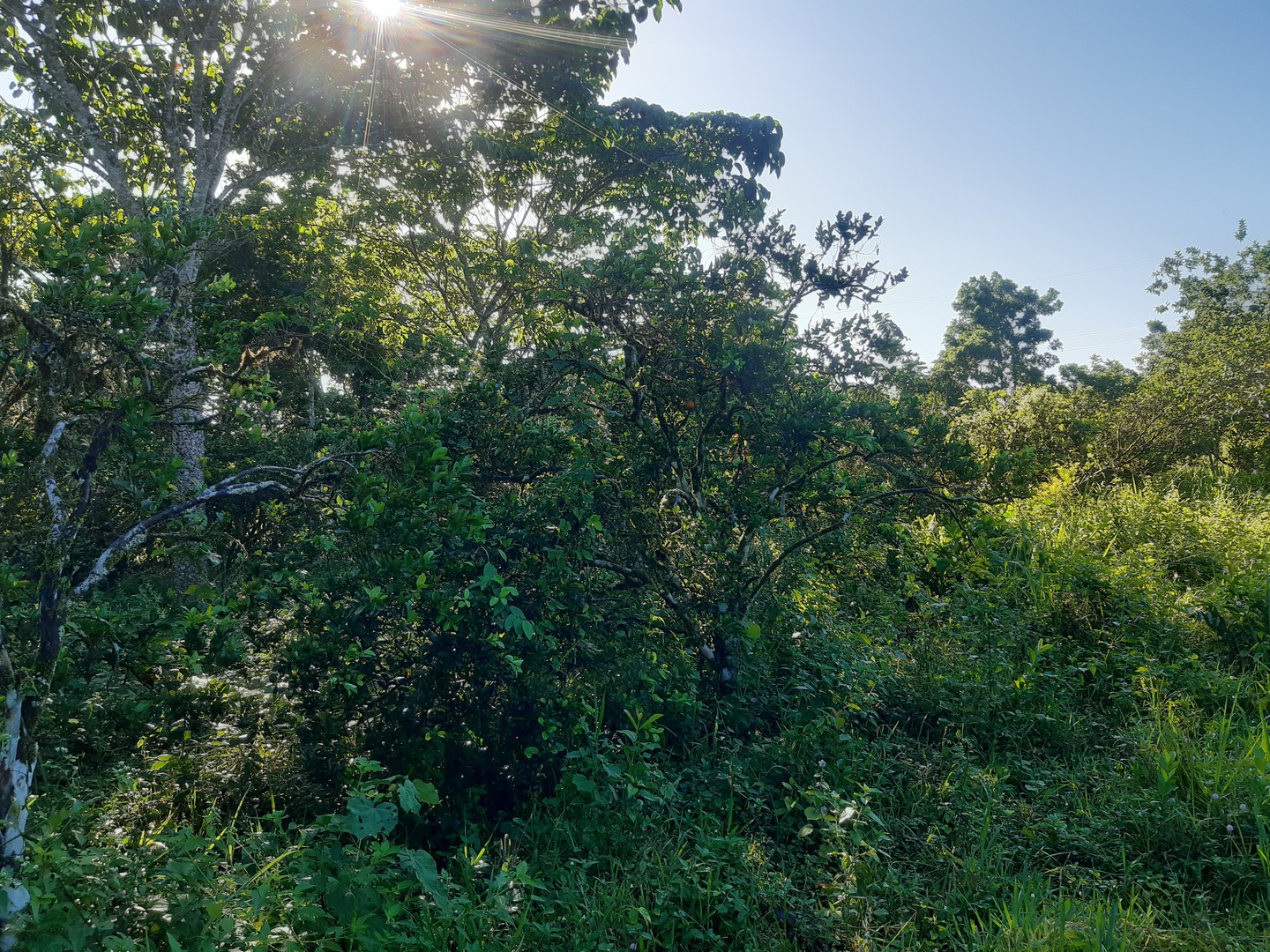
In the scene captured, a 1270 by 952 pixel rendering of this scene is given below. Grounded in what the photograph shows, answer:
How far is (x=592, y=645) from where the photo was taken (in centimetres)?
372

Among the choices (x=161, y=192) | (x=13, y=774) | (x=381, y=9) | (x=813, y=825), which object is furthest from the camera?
(x=381, y=9)

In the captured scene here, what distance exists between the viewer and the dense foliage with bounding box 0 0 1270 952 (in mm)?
2535

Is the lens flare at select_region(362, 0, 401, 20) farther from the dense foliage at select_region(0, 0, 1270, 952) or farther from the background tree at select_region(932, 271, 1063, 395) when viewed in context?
the background tree at select_region(932, 271, 1063, 395)

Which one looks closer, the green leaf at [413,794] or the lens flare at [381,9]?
the green leaf at [413,794]

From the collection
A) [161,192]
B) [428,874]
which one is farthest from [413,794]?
[161,192]

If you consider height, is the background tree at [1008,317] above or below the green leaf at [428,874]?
above

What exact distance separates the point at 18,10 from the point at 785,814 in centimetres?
1171

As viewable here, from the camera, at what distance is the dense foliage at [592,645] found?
2535mm

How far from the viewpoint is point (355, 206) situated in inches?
445

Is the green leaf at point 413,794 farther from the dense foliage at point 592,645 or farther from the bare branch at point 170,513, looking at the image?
the bare branch at point 170,513

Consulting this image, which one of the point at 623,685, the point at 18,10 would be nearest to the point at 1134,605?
the point at 623,685

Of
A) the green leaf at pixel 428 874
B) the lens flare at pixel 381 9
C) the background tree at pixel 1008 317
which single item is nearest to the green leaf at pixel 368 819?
the green leaf at pixel 428 874

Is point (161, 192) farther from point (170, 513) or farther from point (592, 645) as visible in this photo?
point (592, 645)

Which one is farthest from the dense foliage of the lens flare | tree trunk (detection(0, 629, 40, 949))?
the lens flare
